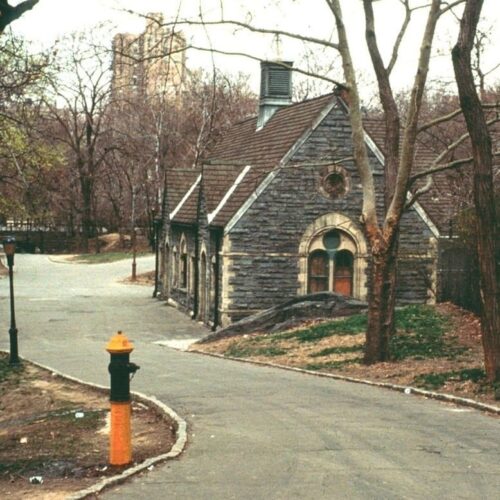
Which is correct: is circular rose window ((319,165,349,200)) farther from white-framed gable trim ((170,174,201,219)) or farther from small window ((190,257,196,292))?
white-framed gable trim ((170,174,201,219))

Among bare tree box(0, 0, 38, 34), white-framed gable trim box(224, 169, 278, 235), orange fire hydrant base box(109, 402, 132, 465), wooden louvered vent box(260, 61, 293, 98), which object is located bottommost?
orange fire hydrant base box(109, 402, 132, 465)

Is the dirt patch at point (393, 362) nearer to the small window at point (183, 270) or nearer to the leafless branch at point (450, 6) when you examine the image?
the leafless branch at point (450, 6)

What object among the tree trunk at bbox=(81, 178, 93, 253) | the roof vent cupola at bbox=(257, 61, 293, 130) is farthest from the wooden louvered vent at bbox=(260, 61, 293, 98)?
the tree trunk at bbox=(81, 178, 93, 253)

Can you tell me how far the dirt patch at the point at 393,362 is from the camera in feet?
42.8

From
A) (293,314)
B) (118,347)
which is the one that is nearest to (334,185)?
(293,314)

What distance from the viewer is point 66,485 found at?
25.3 ft

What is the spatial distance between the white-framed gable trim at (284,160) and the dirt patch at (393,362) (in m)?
4.64

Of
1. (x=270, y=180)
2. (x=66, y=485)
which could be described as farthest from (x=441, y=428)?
(x=270, y=180)

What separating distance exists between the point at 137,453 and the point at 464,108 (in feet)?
22.6

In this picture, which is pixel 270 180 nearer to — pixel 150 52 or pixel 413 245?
pixel 413 245

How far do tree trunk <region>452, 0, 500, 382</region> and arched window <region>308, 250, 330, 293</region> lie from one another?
626 inches

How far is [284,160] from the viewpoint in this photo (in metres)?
27.2

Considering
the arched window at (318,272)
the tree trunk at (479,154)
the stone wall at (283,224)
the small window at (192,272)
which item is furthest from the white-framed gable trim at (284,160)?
the tree trunk at (479,154)

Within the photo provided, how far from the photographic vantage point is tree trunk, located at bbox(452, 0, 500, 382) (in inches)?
462
